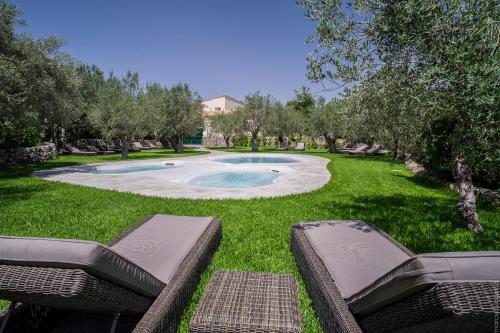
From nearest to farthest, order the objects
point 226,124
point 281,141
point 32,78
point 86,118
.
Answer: point 32,78, point 86,118, point 226,124, point 281,141

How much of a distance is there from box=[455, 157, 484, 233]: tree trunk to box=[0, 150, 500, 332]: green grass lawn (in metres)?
0.28

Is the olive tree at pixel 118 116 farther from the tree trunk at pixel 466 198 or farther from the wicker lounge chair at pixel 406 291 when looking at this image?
the wicker lounge chair at pixel 406 291

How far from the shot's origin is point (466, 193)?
659 centimetres

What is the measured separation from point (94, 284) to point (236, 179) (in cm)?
1500

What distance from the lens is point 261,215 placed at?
764cm

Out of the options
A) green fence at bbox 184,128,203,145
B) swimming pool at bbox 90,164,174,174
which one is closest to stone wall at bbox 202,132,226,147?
green fence at bbox 184,128,203,145

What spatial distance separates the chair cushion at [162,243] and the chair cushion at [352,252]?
184 centimetres

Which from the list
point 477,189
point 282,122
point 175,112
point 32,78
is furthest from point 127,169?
point 282,122

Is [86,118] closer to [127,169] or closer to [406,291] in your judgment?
[127,169]

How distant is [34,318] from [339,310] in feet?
8.69

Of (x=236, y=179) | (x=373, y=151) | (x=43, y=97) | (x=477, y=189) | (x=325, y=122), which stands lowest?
(x=236, y=179)

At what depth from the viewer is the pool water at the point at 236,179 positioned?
14805 mm

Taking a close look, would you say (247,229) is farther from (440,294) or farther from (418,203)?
(418,203)

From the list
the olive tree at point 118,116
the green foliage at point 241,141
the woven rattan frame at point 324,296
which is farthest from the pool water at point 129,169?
the green foliage at point 241,141
